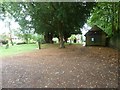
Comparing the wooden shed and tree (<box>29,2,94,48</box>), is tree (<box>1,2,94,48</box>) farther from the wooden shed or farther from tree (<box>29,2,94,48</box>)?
the wooden shed

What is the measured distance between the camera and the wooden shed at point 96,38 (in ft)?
74.5

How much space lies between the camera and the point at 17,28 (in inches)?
773

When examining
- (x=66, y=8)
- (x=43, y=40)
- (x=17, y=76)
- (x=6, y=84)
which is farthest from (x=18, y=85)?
(x=43, y=40)

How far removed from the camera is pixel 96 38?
75.2ft

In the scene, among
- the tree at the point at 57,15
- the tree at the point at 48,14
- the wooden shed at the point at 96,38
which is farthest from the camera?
the wooden shed at the point at 96,38

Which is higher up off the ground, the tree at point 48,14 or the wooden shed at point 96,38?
the tree at point 48,14

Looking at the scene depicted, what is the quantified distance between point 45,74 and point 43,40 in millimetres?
14559

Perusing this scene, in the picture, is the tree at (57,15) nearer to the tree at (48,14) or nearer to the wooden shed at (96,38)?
the tree at (48,14)

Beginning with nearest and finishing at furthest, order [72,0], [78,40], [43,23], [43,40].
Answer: [72,0] < [43,23] < [43,40] < [78,40]

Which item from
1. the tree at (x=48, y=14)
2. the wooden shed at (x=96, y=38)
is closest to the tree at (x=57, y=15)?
the tree at (x=48, y=14)

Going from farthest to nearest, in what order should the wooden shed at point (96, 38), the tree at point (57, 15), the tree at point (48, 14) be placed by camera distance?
the wooden shed at point (96, 38), the tree at point (48, 14), the tree at point (57, 15)

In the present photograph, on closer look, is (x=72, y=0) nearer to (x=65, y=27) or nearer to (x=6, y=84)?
(x=6, y=84)

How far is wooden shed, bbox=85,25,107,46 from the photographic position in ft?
74.5

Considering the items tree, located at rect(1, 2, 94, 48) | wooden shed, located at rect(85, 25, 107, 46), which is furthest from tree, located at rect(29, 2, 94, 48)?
→ wooden shed, located at rect(85, 25, 107, 46)
